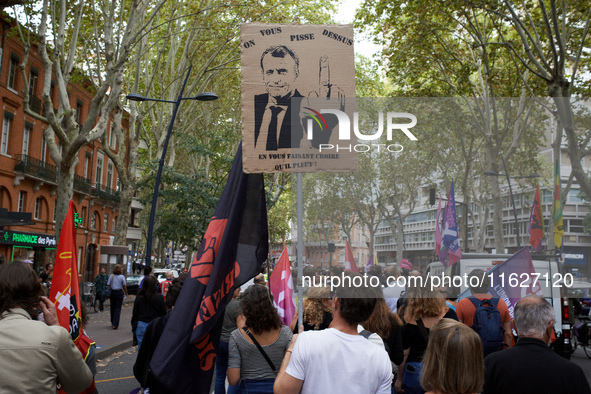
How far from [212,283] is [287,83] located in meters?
1.47

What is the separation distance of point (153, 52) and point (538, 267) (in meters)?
23.7

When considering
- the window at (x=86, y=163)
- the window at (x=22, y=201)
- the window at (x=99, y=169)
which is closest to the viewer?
the window at (x=22, y=201)

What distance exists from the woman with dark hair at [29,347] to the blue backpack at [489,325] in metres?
3.82

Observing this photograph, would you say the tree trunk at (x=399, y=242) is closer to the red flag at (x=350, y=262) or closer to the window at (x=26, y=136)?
the red flag at (x=350, y=262)

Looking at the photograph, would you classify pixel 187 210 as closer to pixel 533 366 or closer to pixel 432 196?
pixel 432 196

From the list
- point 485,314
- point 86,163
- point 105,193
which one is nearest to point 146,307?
point 485,314

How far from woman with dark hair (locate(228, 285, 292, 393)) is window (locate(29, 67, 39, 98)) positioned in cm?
2997

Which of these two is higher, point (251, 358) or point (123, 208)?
point (123, 208)

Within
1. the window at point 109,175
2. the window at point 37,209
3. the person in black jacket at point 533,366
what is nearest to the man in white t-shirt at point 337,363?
the person in black jacket at point 533,366

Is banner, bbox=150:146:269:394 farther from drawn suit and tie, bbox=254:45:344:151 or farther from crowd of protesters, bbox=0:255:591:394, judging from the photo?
crowd of protesters, bbox=0:255:591:394

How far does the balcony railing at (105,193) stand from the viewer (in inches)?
1633

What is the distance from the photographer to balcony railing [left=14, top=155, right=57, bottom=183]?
29891 mm

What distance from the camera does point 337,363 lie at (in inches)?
125

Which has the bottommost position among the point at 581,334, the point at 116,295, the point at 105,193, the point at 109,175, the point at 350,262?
the point at 581,334
